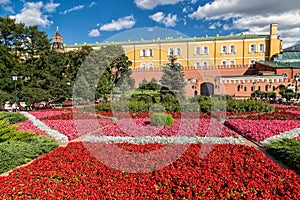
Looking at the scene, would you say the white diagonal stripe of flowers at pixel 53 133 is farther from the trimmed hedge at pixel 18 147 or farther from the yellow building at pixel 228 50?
the yellow building at pixel 228 50

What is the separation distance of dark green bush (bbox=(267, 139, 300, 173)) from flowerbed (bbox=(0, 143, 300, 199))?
0.58 meters

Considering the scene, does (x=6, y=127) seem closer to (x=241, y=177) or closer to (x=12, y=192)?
(x=12, y=192)

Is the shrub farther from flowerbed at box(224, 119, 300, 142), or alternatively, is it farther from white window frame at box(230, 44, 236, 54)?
white window frame at box(230, 44, 236, 54)

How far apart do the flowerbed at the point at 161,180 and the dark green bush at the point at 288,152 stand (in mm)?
581

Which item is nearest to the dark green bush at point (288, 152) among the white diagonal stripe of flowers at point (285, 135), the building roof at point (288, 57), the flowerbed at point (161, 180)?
the flowerbed at point (161, 180)

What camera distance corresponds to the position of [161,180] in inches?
169

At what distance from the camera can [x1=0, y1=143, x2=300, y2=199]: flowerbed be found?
3.84 metres

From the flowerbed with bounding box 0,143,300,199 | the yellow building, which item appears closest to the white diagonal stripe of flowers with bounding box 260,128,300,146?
the flowerbed with bounding box 0,143,300,199

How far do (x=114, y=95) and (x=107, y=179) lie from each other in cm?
1569

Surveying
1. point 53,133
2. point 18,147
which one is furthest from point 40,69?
point 18,147

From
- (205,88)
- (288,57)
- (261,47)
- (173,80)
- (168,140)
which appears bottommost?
(168,140)

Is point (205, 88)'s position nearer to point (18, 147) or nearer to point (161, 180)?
point (18, 147)

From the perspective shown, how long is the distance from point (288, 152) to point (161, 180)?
11.6ft

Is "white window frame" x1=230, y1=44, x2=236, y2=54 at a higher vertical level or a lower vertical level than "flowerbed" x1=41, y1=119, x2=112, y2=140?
higher
